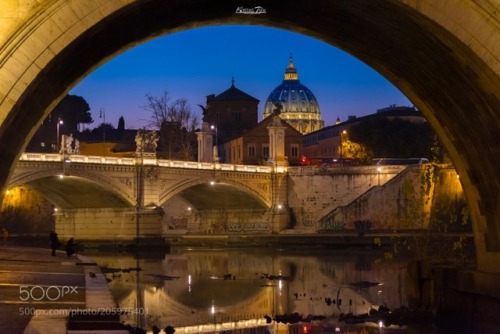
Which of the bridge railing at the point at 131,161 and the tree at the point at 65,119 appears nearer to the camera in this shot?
the bridge railing at the point at 131,161

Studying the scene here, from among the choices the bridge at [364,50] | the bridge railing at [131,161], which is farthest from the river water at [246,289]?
the bridge railing at [131,161]

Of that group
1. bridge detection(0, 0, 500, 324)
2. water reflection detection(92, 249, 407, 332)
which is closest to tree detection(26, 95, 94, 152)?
water reflection detection(92, 249, 407, 332)

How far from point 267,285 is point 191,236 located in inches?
1569

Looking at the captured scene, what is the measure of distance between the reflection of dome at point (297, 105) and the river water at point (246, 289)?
12765cm

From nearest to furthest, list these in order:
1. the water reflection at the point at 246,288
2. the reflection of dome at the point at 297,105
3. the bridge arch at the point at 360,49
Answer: the bridge arch at the point at 360,49 → the water reflection at the point at 246,288 → the reflection of dome at the point at 297,105

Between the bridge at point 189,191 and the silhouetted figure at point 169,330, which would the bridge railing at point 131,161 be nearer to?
the bridge at point 189,191

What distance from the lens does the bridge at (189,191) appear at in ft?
214

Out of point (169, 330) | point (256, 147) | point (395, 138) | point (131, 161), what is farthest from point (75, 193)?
point (169, 330)

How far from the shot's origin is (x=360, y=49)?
17.7 metres

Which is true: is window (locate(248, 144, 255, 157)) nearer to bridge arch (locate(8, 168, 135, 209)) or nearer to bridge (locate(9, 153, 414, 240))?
bridge (locate(9, 153, 414, 240))

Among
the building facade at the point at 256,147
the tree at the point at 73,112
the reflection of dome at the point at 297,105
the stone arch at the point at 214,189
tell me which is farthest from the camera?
the reflection of dome at the point at 297,105

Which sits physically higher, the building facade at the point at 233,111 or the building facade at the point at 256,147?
the building facade at the point at 233,111

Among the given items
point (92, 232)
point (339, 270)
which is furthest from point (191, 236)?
point (339, 270)

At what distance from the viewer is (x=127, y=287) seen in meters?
30.8
